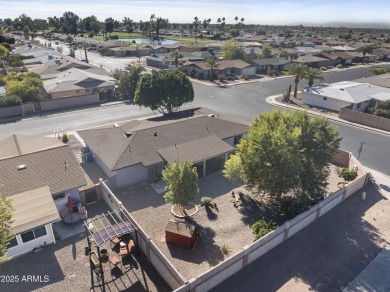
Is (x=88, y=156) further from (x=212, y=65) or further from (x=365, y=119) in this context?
(x=212, y=65)

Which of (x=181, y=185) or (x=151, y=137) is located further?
(x=151, y=137)

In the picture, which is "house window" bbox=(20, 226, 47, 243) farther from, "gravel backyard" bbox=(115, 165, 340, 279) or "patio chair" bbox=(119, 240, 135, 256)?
"gravel backyard" bbox=(115, 165, 340, 279)

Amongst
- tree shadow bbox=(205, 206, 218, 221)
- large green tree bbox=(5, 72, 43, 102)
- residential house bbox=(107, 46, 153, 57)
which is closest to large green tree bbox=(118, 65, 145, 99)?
large green tree bbox=(5, 72, 43, 102)

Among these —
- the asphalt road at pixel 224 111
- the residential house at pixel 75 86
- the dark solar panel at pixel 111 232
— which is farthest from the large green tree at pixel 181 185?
the residential house at pixel 75 86

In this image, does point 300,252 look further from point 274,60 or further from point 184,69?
point 274,60

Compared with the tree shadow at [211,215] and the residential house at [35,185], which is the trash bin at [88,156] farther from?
the tree shadow at [211,215]

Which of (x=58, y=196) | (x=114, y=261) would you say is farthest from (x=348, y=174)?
(x=58, y=196)
